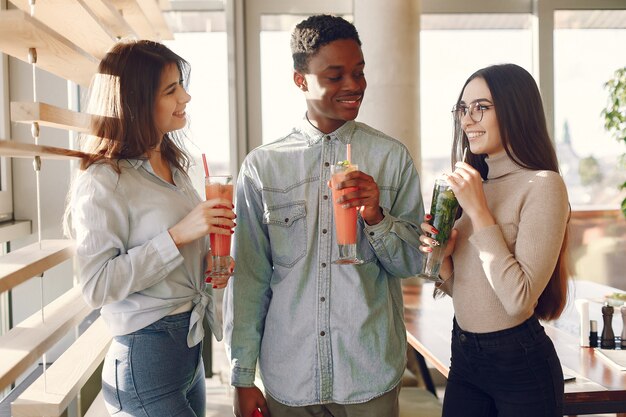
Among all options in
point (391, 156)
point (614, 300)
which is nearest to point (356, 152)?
point (391, 156)

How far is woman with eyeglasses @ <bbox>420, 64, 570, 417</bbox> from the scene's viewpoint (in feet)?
5.79

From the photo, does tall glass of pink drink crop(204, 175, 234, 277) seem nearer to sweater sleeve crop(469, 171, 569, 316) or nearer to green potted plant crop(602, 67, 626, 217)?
sweater sleeve crop(469, 171, 569, 316)

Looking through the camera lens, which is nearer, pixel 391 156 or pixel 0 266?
pixel 0 266

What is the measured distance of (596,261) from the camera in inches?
220

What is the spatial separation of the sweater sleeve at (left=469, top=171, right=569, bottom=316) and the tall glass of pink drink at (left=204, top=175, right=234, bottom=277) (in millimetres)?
638

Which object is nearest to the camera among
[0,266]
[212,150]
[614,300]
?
[0,266]

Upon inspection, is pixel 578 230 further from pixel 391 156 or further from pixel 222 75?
pixel 391 156

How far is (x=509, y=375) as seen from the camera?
1776 millimetres

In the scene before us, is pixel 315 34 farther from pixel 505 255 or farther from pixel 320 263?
pixel 505 255

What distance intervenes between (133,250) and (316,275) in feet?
1.51

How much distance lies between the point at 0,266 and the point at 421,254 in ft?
3.32

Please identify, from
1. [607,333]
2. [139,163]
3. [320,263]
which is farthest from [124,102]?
[607,333]

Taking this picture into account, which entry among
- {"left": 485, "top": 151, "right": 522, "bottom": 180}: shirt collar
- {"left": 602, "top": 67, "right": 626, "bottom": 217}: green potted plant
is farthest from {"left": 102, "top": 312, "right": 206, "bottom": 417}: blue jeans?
{"left": 602, "top": 67, "right": 626, "bottom": 217}: green potted plant

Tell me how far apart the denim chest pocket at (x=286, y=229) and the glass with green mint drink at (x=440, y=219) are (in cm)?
33
